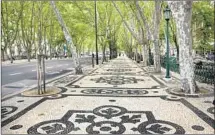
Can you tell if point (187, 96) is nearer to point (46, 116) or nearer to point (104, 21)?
point (46, 116)

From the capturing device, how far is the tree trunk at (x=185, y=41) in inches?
367

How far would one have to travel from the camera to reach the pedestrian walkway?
546 centimetres

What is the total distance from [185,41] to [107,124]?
4.96m

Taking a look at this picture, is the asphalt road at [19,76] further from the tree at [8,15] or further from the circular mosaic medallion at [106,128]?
the tree at [8,15]

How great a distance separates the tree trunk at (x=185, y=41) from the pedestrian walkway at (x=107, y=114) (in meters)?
0.82

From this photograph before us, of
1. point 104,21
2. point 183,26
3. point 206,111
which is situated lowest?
point 206,111

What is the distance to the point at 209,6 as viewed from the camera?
27.1 metres

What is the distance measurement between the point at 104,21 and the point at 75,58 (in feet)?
70.6

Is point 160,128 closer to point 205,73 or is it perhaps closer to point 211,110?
point 211,110

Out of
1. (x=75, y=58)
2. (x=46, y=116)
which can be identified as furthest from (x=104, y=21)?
(x=46, y=116)

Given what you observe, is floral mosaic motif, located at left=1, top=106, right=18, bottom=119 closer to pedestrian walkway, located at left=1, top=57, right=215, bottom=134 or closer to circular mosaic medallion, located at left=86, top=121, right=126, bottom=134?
pedestrian walkway, located at left=1, top=57, right=215, bottom=134

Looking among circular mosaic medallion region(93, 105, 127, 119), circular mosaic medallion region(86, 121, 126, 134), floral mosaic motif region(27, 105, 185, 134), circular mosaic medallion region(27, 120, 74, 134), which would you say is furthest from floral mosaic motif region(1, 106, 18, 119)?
circular mosaic medallion region(86, 121, 126, 134)

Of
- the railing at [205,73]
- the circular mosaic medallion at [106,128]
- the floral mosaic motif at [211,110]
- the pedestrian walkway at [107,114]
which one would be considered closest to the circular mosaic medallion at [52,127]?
the pedestrian walkway at [107,114]

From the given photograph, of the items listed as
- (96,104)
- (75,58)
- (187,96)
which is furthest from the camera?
(75,58)
